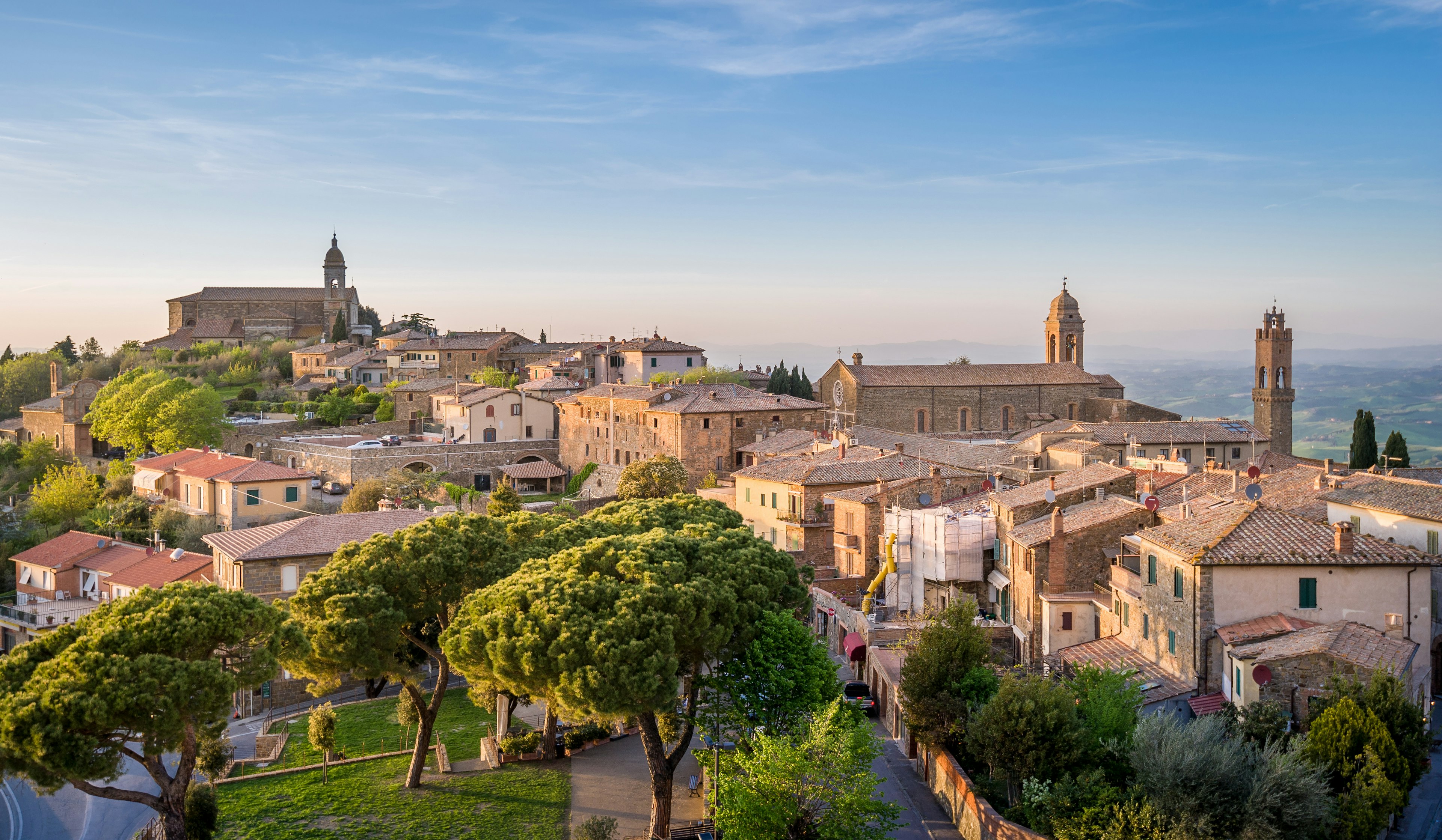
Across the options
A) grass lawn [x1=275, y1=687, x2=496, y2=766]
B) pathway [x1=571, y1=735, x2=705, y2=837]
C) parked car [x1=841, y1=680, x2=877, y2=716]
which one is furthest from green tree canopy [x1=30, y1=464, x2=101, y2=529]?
parked car [x1=841, y1=680, x2=877, y2=716]

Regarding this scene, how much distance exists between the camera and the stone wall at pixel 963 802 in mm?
20438

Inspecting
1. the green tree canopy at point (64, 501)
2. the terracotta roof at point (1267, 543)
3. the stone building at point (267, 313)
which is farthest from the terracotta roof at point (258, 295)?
the terracotta roof at point (1267, 543)

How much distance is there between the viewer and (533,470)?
2574 inches

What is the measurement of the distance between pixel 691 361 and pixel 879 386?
52.9 feet

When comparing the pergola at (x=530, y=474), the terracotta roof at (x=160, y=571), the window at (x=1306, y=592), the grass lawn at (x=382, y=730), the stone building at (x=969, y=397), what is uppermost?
the stone building at (x=969, y=397)

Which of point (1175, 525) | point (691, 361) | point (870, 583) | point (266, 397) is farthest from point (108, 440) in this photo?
point (1175, 525)

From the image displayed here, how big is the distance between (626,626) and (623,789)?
5.88m

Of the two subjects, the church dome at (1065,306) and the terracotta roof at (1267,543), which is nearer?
the terracotta roof at (1267,543)

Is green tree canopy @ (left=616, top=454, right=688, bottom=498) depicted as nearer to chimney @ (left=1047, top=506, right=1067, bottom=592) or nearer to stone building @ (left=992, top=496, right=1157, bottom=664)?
stone building @ (left=992, top=496, right=1157, bottom=664)

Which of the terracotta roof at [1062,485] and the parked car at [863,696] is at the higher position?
the terracotta roof at [1062,485]

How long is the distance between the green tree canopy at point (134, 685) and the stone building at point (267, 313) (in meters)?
88.0

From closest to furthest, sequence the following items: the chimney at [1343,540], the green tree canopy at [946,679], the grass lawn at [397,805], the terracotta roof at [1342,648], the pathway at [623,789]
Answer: the terracotta roof at [1342,648], the grass lawn at [397,805], the pathway at [623,789], the green tree canopy at [946,679], the chimney at [1343,540]

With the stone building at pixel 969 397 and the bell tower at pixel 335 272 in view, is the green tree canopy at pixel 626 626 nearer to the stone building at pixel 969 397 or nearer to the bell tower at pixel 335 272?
the stone building at pixel 969 397

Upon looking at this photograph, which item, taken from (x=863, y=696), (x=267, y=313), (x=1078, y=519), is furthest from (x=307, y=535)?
(x=267, y=313)
